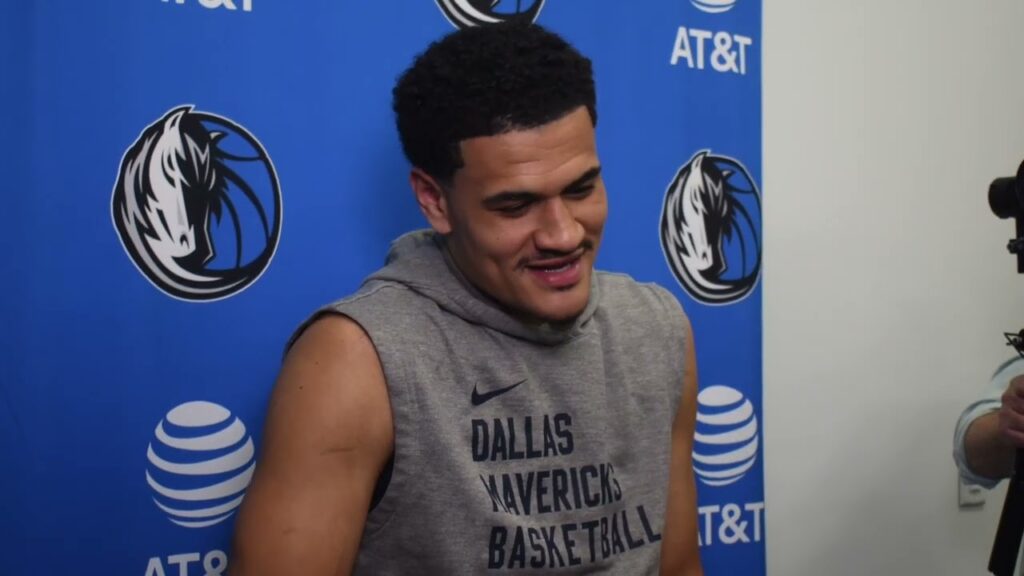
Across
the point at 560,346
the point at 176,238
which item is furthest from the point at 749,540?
the point at 176,238

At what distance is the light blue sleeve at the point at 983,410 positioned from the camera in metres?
1.47

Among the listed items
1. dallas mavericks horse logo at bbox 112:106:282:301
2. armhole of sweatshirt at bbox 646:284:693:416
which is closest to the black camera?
armhole of sweatshirt at bbox 646:284:693:416

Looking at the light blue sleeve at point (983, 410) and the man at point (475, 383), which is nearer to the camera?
the man at point (475, 383)

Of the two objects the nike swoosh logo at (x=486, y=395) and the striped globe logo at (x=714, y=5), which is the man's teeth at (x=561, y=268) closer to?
the nike swoosh logo at (x=486, y=395)

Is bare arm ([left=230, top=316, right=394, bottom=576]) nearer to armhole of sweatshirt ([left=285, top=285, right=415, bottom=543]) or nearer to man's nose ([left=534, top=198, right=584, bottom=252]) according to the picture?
armhole of sweatshirt ([left=285, top=285, right=415, bottom=543])

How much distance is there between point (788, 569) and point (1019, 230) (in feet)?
2.48

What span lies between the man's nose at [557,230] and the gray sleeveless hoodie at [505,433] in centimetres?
11

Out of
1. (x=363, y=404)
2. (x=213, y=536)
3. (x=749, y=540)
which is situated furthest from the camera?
(x=749, y=540)

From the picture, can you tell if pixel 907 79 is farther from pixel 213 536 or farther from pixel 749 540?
pixel 213 536

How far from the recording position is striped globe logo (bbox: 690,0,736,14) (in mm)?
1536

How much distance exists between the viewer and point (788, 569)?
65.6 inches

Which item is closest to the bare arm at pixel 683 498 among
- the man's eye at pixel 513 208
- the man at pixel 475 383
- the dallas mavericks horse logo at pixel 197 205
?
the man at pixel 475 383

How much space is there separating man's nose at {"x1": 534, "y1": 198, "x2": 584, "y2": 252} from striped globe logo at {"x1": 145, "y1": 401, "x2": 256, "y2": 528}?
1.58 feet

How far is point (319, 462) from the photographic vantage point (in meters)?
0.97
